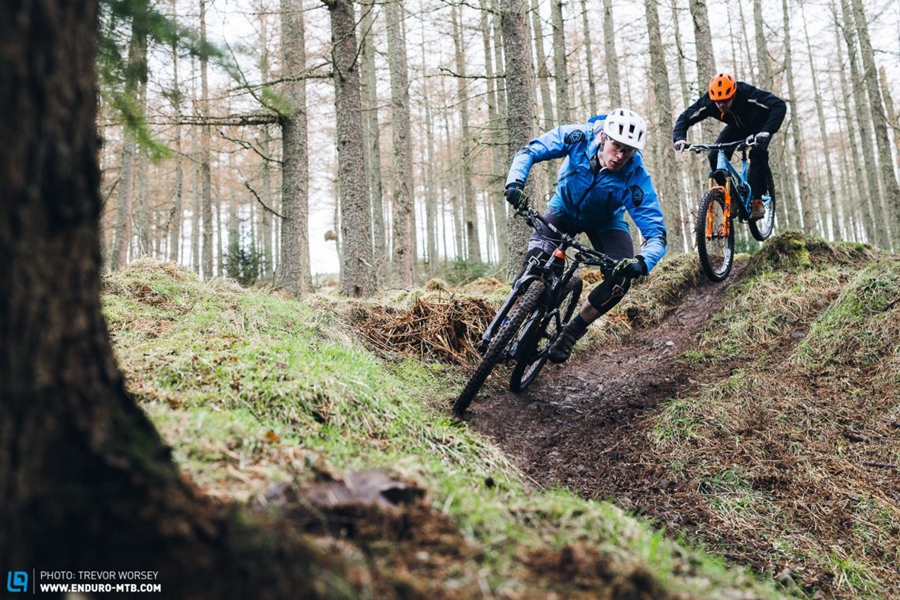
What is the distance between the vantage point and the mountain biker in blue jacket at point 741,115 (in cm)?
687

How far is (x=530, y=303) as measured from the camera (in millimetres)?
4969

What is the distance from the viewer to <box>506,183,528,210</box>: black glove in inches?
191

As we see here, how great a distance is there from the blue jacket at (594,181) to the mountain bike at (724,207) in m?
2.12

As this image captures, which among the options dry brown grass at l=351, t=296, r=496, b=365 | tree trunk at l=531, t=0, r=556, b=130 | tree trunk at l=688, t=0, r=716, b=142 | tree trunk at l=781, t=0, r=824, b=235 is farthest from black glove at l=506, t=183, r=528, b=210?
tree trunk at l=781, t=0, r=824, b=235

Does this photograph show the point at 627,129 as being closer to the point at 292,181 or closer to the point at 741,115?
the point at 741,115

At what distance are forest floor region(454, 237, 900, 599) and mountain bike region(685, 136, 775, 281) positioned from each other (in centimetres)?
99

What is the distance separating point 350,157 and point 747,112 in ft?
18.5

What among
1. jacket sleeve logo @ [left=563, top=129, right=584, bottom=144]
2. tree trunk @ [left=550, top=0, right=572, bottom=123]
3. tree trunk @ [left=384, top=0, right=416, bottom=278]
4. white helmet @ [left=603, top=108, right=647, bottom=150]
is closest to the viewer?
white helmet @ [left=603, top=108, right=647, bottom=150]

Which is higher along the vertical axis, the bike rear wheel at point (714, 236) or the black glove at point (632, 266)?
the bike rear wheel at point (714, 236)

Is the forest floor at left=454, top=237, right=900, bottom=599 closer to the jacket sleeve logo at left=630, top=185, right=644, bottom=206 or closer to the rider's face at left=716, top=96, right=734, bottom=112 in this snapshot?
the jacket sleeve logo at left=630, top=185, right=644, bottom=206

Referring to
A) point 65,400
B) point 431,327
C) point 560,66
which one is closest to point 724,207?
point 431,327

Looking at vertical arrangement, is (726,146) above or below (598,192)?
above

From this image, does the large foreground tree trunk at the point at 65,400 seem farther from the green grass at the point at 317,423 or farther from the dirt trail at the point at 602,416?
the dirt trail at the point at 602,416

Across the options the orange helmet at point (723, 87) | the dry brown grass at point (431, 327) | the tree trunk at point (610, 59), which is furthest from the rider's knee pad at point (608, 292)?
the tree trunk at point (610, 59)
